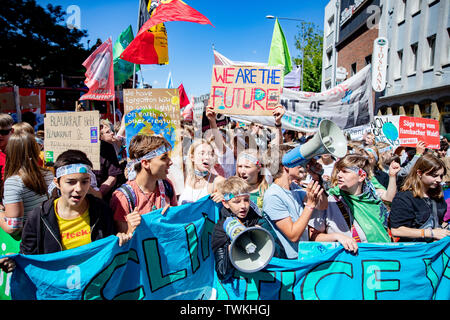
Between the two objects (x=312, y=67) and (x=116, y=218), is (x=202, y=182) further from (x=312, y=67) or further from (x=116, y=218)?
(x=312, y=67)

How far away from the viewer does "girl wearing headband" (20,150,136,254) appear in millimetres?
1972

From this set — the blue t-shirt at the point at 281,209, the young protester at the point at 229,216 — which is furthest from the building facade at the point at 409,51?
the young protester at the point at 229,216

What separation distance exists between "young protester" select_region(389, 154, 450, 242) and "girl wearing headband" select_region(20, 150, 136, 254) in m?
2.13

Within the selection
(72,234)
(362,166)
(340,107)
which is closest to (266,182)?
(362,166)

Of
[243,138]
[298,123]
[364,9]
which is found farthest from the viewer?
[364,9]

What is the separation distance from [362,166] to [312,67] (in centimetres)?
2721

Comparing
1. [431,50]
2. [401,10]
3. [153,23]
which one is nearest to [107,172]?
[153,23]

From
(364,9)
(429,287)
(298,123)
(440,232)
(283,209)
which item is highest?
(364,9)

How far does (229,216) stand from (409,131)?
196 inches

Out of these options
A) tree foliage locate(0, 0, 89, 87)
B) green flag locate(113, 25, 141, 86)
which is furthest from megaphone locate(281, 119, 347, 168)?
tree foliage locate(0, 0, 89, 87)

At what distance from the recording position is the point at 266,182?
306cm

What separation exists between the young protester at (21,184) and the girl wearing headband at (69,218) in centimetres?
39

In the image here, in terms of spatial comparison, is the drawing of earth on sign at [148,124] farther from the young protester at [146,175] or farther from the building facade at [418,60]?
the building facade at [418,60]

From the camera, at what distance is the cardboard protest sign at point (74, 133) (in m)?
3.23
